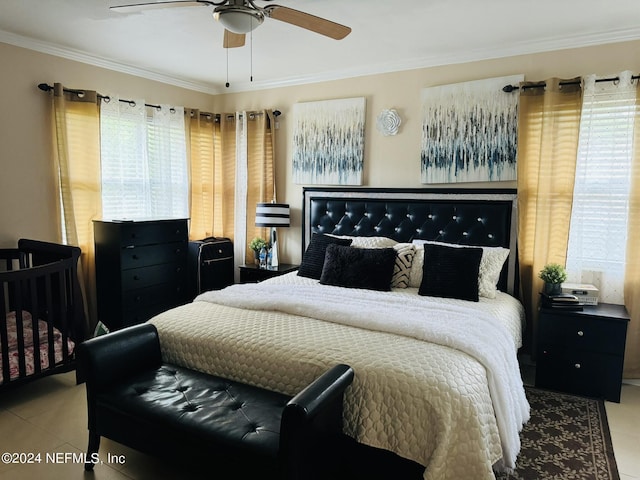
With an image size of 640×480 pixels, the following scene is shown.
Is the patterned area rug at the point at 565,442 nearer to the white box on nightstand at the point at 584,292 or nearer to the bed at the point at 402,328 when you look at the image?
the bed at the point at 402,328

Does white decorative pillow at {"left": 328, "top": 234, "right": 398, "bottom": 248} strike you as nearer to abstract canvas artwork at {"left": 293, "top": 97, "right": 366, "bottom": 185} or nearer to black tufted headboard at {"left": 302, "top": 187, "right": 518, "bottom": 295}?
black tufted headboard at {"left": 302, "top": 187, "right": 518, "bottom": 295}

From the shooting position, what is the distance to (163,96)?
15.3ft

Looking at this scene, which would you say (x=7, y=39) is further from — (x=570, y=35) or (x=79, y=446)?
(x=570, y=35)

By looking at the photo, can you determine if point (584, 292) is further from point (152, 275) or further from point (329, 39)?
point (152, 275)

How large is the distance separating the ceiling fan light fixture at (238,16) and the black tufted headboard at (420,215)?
2232 mm

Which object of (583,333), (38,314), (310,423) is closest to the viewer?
(310,423)

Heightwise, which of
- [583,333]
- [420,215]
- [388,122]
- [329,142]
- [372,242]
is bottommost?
[583,333]

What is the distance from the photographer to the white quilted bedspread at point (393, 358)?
1.78 metres

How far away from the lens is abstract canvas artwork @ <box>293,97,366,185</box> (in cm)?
431

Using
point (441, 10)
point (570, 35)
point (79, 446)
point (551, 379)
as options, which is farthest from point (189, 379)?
point (570, 35)

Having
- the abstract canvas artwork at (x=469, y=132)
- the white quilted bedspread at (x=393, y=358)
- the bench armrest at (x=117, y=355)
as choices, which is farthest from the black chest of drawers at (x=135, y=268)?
the abstract canvas artwork at (x=469, y=132)

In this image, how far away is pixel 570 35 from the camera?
3305 millimetres

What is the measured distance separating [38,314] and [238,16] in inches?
98.2

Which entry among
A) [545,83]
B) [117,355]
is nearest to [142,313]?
[117,355]
